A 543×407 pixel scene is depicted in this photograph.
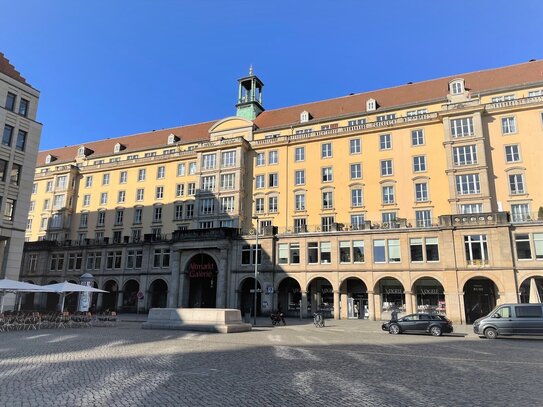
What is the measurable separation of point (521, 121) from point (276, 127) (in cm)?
2786

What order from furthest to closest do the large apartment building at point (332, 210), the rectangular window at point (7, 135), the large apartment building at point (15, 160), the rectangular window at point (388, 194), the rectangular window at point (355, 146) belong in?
the rectangular window at point (355, 146) < the rectangular window at point (388, 194) < the large apartment building at point (332, 210) < the rectangular window at point (7, 135) < the large apartment building at point (15, 160)

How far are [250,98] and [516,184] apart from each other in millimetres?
37674

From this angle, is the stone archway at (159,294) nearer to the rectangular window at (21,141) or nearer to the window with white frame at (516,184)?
the rectangular window at (21,141)

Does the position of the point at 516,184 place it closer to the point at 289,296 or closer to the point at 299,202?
the point at 299,202

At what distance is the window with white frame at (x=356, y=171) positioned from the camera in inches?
1838

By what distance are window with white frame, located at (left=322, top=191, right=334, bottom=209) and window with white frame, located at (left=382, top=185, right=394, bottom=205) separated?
19.7 feet

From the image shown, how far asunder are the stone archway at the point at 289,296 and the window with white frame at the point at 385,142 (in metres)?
18.5

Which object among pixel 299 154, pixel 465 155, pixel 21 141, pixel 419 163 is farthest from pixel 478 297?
pixel 21 141

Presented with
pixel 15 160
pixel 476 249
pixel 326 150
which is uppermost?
pixel 326 150

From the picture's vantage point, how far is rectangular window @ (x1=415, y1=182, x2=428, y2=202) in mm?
42875

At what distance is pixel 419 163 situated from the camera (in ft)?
144

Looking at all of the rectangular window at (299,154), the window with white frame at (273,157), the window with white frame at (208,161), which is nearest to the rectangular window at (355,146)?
the rectangular window at (299,154)

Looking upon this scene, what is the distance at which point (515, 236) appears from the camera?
3475 cm

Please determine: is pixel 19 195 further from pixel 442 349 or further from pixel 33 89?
pixel 442 349
